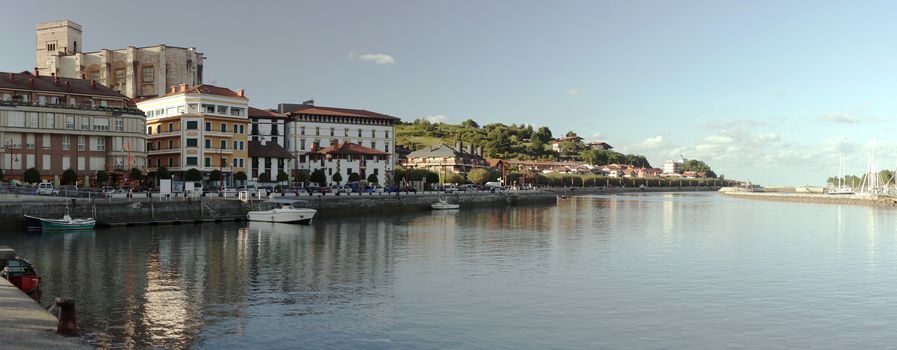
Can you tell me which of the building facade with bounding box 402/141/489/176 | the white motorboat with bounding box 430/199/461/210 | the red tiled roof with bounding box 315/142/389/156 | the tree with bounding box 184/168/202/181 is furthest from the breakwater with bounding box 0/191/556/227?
the building facade with bounding box 402/141/489/176

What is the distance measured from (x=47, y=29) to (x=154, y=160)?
4864 cm

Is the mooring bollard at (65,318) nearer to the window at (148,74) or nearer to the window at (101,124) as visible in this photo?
the window at (101,124)

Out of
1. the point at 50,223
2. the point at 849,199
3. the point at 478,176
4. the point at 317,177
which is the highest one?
the point at 478,176

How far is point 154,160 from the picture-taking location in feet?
347

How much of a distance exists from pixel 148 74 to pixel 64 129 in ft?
159

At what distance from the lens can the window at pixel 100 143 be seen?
282 feet

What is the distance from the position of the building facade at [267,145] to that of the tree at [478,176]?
5860 centimetres

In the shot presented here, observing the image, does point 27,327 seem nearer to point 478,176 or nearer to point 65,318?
point 65,318

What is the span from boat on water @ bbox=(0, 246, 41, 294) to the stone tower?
116139 mm

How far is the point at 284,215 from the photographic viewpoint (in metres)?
74.8

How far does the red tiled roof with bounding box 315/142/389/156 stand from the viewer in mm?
123250

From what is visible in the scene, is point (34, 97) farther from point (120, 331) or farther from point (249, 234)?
point (120, 331)

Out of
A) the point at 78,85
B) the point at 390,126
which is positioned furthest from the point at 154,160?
the point at 390,126

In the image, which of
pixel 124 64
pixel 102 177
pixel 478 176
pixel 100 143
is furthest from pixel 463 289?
pixel 478 176
